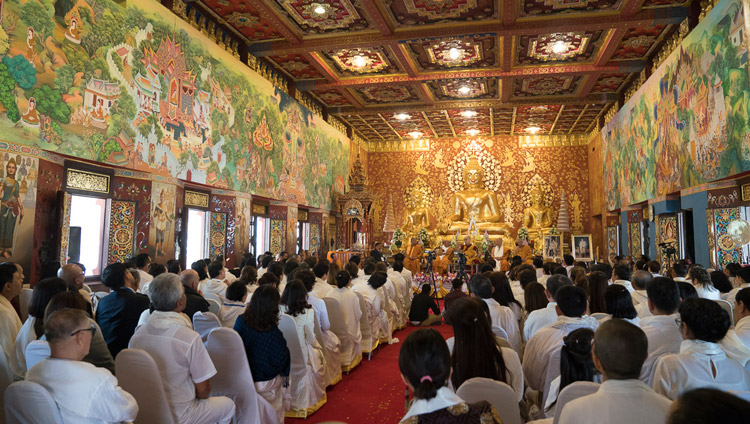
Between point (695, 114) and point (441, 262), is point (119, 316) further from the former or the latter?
point (441, 262)

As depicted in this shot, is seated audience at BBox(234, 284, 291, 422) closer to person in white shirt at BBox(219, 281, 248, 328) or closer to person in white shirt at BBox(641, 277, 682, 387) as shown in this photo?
person in white shirt at BBox(219, 281, 248, 328)

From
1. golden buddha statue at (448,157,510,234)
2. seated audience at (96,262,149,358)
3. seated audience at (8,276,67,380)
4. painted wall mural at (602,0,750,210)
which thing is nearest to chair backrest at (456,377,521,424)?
seated audience at (8,276,67,380)

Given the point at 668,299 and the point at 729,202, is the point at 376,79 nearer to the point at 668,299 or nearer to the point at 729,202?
the point at 729,202

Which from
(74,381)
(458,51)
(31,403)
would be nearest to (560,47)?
(458,51)

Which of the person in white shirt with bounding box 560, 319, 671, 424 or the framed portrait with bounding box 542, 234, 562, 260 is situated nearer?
the person in white shirt with bounding box 560, 319, 671, 424

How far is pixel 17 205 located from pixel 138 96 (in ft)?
9.27

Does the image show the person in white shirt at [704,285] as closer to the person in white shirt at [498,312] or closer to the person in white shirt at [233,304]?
the person in white shirt at [498,312]

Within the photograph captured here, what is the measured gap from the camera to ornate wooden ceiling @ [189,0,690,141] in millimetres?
10109

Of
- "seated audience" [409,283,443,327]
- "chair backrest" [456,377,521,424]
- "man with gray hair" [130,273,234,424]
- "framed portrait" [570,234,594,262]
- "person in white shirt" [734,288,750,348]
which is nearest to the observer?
"chair backrest" [456,377,521,424]

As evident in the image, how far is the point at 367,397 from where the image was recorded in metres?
5.00

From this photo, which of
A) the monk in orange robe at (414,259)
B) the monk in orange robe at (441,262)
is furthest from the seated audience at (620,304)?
the monk in orange robe at (441,262)

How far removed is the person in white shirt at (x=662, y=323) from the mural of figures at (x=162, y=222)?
814cm

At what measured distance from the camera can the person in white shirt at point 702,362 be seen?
7.65 feet

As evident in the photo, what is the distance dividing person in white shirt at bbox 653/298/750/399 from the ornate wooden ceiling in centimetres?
864
